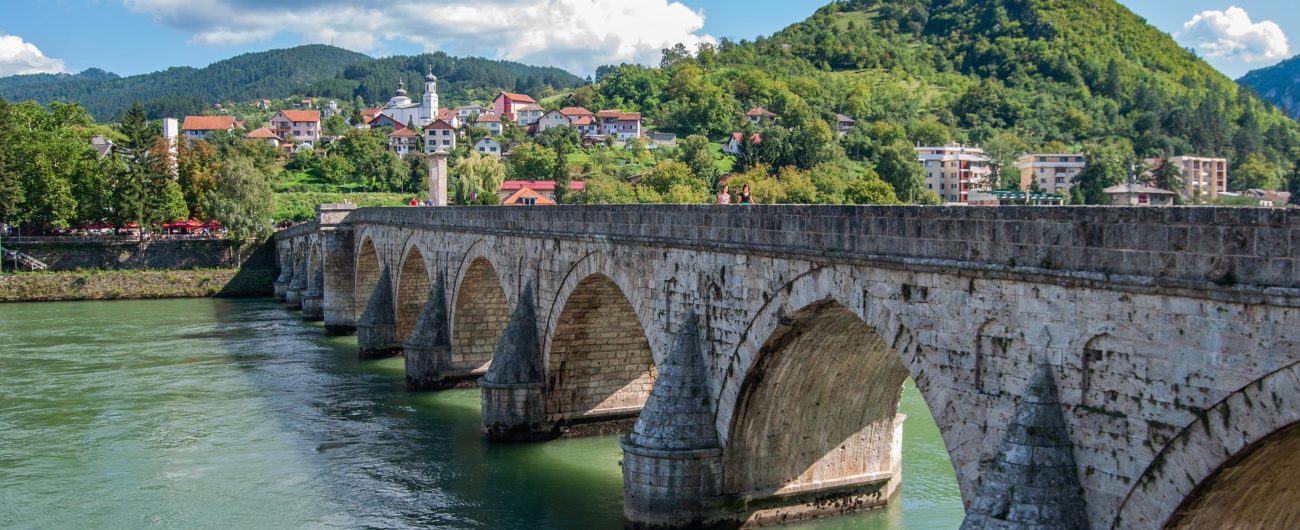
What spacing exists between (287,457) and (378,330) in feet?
37.1

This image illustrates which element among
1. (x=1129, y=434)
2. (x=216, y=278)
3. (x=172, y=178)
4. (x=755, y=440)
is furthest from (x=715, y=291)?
(x=172, y=178)

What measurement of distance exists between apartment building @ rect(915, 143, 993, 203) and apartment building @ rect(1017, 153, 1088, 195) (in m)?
2.48

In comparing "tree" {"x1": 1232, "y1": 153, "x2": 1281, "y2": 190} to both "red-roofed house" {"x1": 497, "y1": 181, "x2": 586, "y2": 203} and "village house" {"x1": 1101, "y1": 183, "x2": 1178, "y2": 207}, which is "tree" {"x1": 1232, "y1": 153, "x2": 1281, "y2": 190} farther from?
"red-roofed house" {"x1": 497, "y1": 181, "x2": 586, "y2": 203}

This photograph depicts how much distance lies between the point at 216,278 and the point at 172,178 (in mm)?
Result: 13180

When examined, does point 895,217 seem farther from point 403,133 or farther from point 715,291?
point 403,133


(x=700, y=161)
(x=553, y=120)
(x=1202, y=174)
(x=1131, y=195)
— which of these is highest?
(x=553, y=120)

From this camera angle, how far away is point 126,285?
5009cm

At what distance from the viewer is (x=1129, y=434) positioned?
→ 769cm

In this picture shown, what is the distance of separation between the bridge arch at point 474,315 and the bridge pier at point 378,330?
5.76m

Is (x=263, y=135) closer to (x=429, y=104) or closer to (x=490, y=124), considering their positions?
(x=490, y=124)

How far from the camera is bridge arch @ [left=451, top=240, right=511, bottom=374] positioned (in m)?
24.3

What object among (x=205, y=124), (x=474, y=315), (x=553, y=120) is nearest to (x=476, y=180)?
(x=474, y=315)

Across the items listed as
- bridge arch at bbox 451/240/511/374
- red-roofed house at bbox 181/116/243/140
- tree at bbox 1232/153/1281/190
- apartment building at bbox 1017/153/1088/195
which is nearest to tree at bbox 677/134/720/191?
apartment building at bbox 1017/153/1088/195

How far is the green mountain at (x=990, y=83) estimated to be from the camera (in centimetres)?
10112
